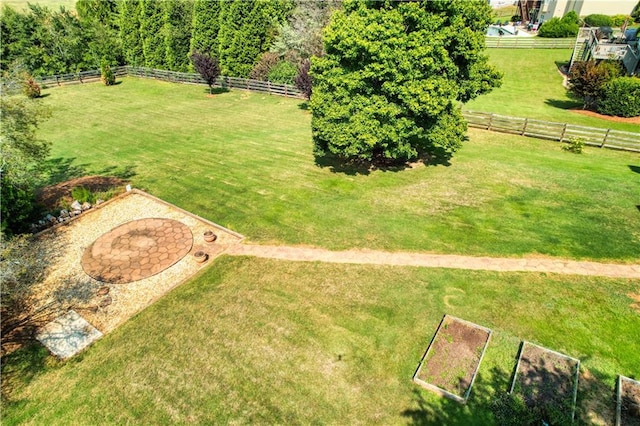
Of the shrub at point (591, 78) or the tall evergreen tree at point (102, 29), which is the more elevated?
the tall evergreen tree at point (102, 29)

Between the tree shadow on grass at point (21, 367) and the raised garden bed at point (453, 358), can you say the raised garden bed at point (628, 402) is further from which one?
the tree shadow on grass at point (21, 367)

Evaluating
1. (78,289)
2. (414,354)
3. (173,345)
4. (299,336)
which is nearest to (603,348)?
(414,354)

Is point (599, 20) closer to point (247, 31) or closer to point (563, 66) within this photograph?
point (563, 66)

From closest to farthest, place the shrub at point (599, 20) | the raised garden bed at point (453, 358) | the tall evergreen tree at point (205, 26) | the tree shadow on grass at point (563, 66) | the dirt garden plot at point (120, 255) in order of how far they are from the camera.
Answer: the raised garden bed at point (453, 358) → the dirt garden plot at point (120, 255) → the tree shadow on grass at point (563, 66) → the tall evergreen tree at point (205, 26) → the shrub at point (599, 20)

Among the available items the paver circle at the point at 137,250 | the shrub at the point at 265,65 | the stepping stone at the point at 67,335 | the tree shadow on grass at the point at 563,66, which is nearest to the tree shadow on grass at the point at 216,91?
the shrub at the point at 265,65

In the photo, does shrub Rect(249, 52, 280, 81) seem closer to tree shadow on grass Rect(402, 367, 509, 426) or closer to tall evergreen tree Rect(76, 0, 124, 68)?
tall evergreen tree Rect(76, 0, 124, 68)

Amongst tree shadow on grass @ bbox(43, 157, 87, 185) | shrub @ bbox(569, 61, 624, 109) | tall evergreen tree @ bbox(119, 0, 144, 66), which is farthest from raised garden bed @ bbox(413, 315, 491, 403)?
tall evergreen tree @ bbox(119, 0, 144, 66)

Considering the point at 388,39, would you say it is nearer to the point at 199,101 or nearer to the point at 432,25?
the point at 432,25
